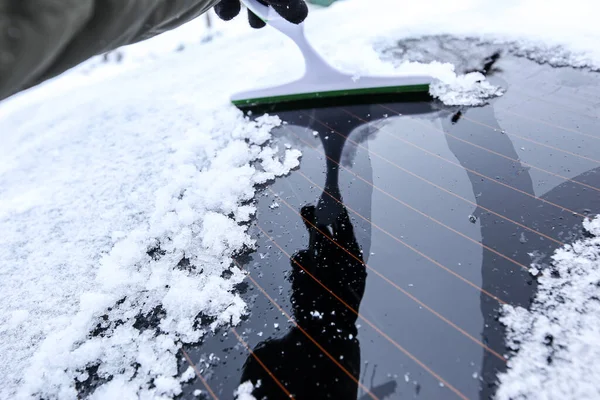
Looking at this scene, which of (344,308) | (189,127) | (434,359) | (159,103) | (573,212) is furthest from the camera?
(159,103)

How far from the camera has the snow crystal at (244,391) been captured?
2.29 ft

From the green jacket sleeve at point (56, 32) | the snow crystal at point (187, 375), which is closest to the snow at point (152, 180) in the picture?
the snow crystal at point (187, 375)

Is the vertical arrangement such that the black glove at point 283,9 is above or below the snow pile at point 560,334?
above

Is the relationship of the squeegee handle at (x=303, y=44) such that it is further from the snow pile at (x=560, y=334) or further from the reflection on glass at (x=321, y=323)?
the snow pile at (x=560, y=334)

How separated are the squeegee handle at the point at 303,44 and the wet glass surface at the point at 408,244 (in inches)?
12.4

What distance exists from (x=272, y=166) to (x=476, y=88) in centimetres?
85

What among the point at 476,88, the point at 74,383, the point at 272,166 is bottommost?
the point at 74,383

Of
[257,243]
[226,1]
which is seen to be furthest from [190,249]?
[226,1]

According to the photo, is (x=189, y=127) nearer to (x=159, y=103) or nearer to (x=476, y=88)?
(x=159, y=103)

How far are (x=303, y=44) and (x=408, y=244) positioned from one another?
3.44 feet

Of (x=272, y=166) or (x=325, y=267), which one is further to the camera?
(x=272, y=166)

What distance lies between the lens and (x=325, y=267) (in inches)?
34.8

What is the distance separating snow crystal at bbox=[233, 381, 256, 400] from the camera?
2.29 feet

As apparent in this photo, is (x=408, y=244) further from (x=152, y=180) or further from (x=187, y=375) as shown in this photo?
(x=152, y=180)
